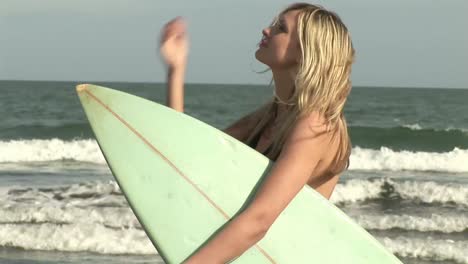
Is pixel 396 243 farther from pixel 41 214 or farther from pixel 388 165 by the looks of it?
pixel 388 165

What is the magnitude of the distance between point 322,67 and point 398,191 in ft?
34.6

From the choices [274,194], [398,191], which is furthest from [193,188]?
[398,191]

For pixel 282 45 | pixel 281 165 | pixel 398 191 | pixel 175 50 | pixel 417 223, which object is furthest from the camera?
pixel 398 191

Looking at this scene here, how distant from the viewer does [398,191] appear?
40.2ft

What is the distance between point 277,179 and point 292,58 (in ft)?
1.07

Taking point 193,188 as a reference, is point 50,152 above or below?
below

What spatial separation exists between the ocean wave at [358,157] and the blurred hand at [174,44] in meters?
13.8

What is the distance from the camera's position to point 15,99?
33.9 m

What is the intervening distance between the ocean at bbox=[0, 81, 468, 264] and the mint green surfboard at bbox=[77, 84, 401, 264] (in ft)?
1.26

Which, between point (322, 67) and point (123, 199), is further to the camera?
point (123, 199)

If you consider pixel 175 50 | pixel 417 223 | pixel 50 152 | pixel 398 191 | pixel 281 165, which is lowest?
pixel 50 152

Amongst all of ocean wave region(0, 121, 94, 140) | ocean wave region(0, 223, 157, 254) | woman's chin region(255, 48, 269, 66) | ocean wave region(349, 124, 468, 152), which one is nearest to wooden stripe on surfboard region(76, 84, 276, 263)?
woman's chin region(255, 48, 269, 66)

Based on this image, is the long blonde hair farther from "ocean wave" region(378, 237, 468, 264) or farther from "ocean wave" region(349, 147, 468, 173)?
"ocean wave" region(349, 147, 468, 173)

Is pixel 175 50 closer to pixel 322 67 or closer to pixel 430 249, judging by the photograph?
pixel 322 67
